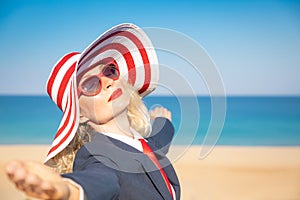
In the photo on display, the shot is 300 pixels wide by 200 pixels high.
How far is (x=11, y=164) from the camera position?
0.75 metres

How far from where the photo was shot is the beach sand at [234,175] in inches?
157

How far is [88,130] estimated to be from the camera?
1.53 metres

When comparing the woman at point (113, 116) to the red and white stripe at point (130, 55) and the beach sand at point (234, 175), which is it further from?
the beach sand at point (234, 175)

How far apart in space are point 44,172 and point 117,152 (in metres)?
0.54

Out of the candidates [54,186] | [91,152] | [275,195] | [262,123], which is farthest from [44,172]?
[262,123]

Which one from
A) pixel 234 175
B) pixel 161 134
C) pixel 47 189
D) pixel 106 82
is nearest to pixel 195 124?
pixel 106 82

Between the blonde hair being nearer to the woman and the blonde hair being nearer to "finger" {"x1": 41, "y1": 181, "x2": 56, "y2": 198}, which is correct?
the woman

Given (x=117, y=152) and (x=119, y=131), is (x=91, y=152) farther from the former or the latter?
(x=119, y=131)

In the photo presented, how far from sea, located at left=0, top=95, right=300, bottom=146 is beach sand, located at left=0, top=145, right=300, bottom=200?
0.71 metres

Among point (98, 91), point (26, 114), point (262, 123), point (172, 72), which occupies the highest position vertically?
point (262, 123)

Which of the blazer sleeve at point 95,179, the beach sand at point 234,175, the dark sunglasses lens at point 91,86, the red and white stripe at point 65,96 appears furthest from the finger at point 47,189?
the beach sand at point 234,175

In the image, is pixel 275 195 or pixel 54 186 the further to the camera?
pixel 275 195

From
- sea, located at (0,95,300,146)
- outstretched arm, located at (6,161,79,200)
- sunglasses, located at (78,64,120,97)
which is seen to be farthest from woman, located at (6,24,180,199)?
outstretched arm, located at (6,161,79,200)

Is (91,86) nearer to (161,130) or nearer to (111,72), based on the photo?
(111,72)
